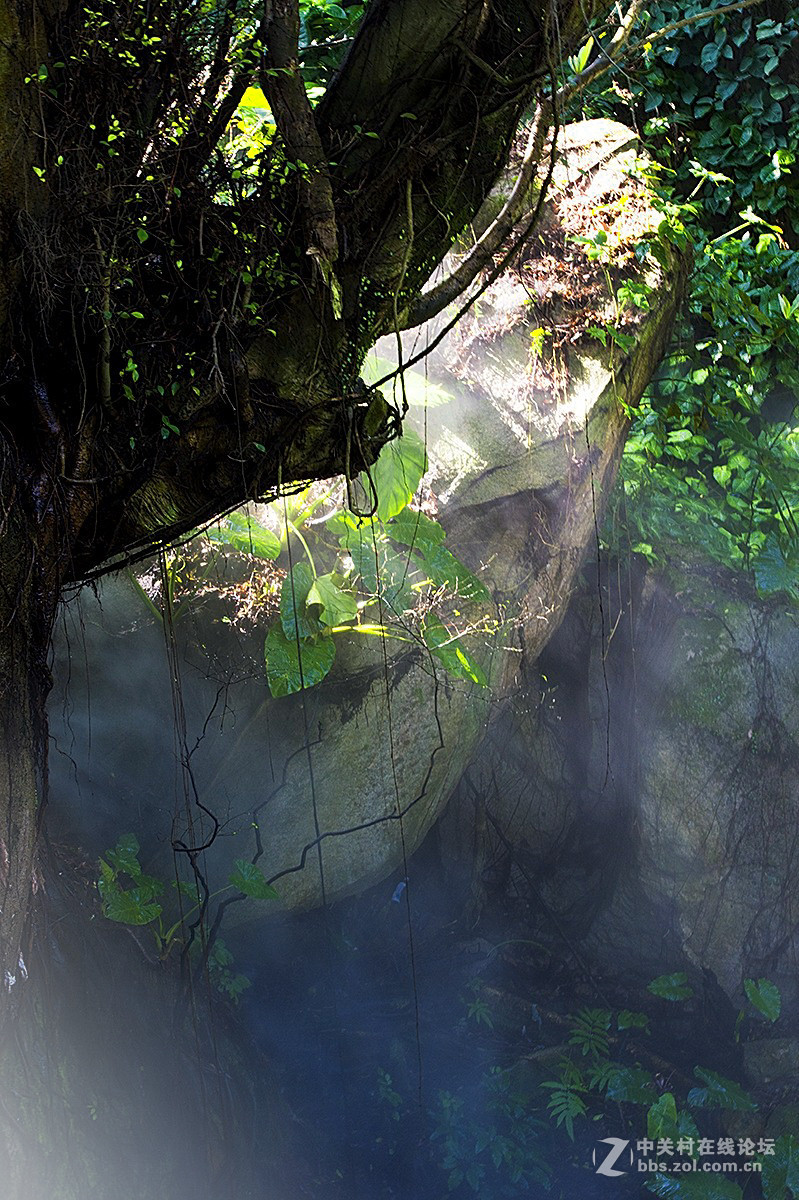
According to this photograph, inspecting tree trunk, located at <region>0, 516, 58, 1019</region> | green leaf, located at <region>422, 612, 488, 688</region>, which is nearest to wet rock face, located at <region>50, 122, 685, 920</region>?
green leaf, located at <region>422, 612, 488, 688</region>

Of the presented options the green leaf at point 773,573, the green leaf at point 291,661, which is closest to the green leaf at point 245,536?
the green leaf at point 291,661

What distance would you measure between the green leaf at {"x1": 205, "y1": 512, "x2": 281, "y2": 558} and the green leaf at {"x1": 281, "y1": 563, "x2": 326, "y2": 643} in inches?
5.3

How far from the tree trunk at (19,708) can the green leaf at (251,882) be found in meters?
1.84

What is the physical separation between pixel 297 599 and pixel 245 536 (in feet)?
1.02

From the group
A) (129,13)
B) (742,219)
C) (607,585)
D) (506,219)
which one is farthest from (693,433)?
(129,13)

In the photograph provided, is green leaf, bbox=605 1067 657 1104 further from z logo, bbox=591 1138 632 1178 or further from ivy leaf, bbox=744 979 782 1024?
ivy leaf, bbox=744 979 782 1024

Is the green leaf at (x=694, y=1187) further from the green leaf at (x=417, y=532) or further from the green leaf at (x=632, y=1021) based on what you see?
the green leaf at (x=417, y=532)

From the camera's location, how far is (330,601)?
3779 millimetres

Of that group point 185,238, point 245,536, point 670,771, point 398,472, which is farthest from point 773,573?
point 185,238

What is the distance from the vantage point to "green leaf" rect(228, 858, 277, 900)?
4.11m

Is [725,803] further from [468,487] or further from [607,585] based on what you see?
[468,487]

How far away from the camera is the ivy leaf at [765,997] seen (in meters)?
5.12

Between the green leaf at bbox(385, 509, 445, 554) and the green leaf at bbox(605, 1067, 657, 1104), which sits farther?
the green leaf at bbox(605, 1067, 657, 1104)

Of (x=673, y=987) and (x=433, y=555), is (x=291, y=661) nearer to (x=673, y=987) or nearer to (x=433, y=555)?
(x=433, y=555)
